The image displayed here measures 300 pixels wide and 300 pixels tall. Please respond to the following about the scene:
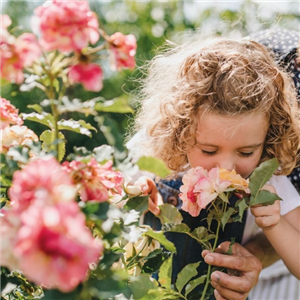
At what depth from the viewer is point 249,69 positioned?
1.45 m

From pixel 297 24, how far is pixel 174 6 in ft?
8.40

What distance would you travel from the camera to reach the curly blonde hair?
1.41 m

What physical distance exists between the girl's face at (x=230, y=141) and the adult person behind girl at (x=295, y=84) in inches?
11.3

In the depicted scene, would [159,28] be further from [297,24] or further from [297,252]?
[297,252]

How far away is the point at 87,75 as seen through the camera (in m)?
0.65

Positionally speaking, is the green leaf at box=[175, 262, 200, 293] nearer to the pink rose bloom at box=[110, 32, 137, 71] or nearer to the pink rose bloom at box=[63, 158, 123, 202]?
the pink rose bloom at box=[63, 158, 123, 202]

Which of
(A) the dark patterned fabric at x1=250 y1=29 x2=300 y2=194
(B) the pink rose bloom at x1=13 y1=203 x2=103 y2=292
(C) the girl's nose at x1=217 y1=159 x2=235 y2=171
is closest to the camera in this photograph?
(B) the pink rose bloom at x1=13 y1=203 x2=103 y2=292

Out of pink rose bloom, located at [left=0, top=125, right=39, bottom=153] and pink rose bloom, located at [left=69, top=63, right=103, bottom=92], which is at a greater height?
pink rose bloom, located at [left=69, top=63, right=103, bottom=92]

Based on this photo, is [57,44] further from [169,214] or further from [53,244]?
[169,214]

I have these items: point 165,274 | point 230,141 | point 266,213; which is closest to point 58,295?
point 165,274

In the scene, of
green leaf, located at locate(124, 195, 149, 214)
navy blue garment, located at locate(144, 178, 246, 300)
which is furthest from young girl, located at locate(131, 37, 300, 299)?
green leaf, located at locate(124, 195, 149, 214)

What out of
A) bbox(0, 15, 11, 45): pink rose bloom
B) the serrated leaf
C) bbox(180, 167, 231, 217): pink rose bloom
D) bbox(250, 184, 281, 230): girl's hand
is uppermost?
bbox(0, 15, 11, 45): pink rose bloom

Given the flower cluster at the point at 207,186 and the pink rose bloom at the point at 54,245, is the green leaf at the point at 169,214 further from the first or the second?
the pink rose bloom at the point at 54,245

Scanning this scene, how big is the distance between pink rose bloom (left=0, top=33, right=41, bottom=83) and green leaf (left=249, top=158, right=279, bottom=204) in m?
0.47
